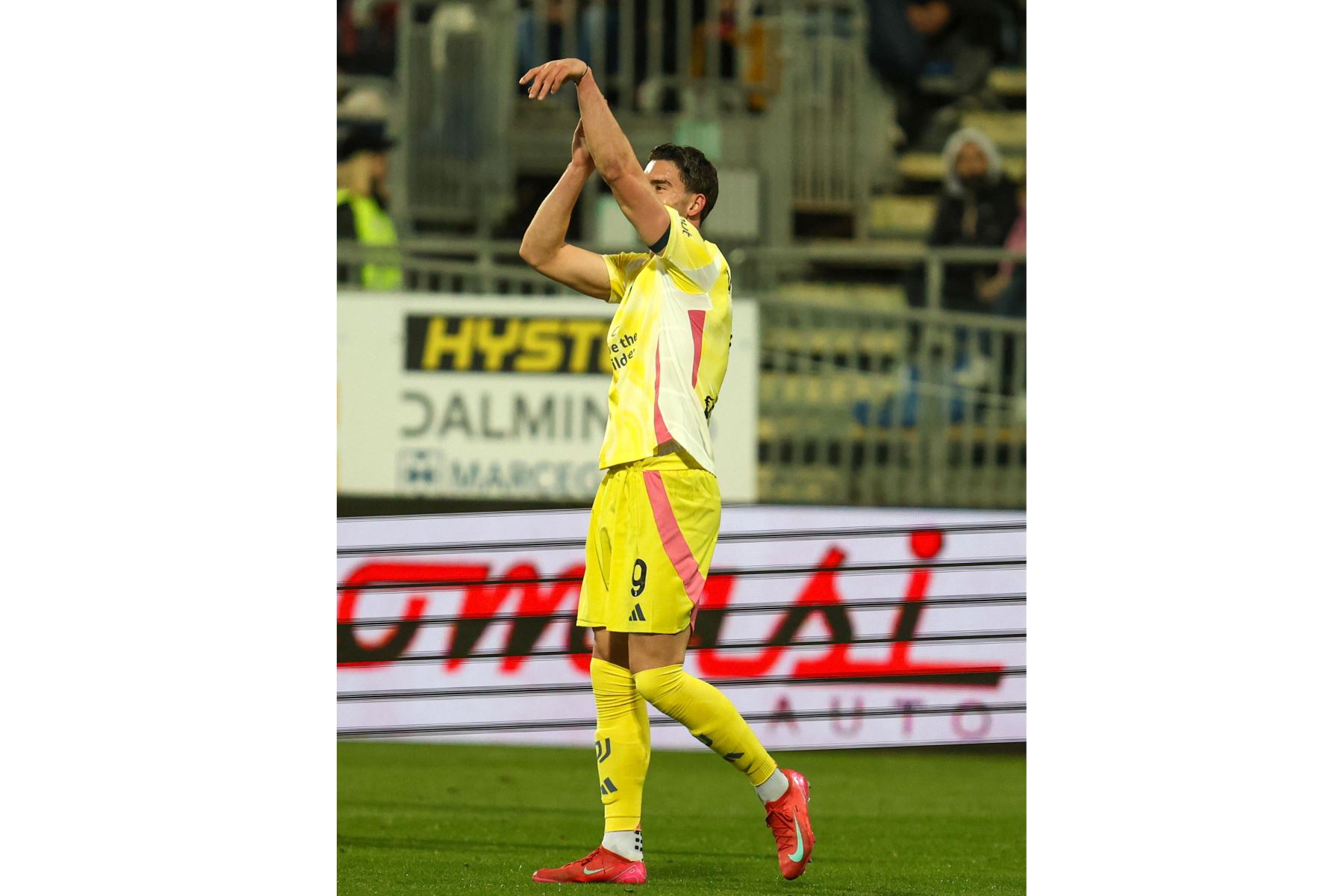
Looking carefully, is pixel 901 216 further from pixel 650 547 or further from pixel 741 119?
pixel 650 547

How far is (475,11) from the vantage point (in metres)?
13.9

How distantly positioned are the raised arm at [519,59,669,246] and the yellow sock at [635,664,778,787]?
51.1 inches

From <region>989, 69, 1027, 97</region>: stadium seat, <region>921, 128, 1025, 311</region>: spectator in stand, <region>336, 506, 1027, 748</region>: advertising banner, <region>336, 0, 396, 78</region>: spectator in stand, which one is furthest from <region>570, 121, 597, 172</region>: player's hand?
<region>989, 69, 1027, 97</region>: stadium seat

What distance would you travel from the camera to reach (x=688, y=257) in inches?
191

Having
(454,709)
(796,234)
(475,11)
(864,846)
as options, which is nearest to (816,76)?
(796,234)

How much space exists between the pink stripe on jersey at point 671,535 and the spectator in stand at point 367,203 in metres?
4.99

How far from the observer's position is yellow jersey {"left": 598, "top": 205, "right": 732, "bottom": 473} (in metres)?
4.87

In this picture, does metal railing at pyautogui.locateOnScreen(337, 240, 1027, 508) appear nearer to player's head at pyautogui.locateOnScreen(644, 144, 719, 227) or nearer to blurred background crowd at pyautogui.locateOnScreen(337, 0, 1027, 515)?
blurred background crowd at pyautogui.locateOnScreen(337, 0, 1027, 515)

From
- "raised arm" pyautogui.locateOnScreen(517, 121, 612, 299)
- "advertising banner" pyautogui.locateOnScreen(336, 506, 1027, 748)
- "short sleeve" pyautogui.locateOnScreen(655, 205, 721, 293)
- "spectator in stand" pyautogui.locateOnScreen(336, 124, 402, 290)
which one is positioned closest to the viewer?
"short sleeve" pyautogui.locateOnScreen(655, 205, 721, 293)

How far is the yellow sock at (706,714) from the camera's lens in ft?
15.8

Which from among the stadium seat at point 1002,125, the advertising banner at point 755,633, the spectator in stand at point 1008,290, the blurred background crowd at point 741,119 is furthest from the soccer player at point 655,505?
the stadium seat at point 1002,125

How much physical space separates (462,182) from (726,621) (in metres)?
5.52

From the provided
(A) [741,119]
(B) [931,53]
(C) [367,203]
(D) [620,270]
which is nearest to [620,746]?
(D) [620,270]

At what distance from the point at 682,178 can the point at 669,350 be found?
526mm
